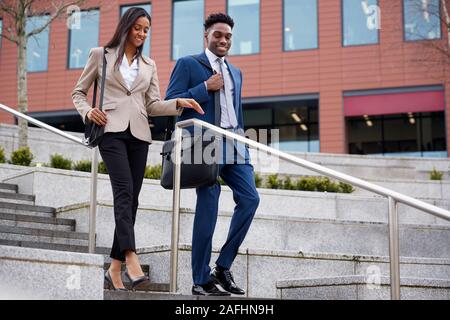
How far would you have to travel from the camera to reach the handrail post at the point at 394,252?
14.6ft

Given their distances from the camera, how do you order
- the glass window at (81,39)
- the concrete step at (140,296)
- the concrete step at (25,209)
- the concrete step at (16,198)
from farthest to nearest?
the glass window at (81,39), the concrete step at (16,198), the concrete step at (25,209), the concrete step at (140,296)

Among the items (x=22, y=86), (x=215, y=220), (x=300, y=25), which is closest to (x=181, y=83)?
(x=215, y=220)

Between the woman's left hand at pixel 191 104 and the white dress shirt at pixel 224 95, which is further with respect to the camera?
the white dress shirt at pixel 224 95

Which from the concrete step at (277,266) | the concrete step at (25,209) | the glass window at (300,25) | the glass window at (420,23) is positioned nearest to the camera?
the concrete step at (277,266)

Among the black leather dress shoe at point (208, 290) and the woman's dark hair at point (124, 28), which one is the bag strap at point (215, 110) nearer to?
the woman's dark hair at point (124, 28)

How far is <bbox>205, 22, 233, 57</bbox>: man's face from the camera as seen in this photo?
5625 millimetres

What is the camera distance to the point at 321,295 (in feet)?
18.9

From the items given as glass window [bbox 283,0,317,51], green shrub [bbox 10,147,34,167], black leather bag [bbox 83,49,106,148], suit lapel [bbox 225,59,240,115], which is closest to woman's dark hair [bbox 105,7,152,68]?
black leather bag [bbox 83,49,106,148]

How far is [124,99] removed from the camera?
212 inches

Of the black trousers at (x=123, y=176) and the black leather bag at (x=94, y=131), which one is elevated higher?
the black leather bag at (x=94, y=131)

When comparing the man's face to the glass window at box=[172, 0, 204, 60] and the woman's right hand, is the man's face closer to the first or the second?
the woman's right hand

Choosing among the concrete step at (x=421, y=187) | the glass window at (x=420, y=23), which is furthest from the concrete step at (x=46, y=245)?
the glass window at (x=420, y=23)

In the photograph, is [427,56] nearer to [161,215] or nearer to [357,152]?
[357,152]
